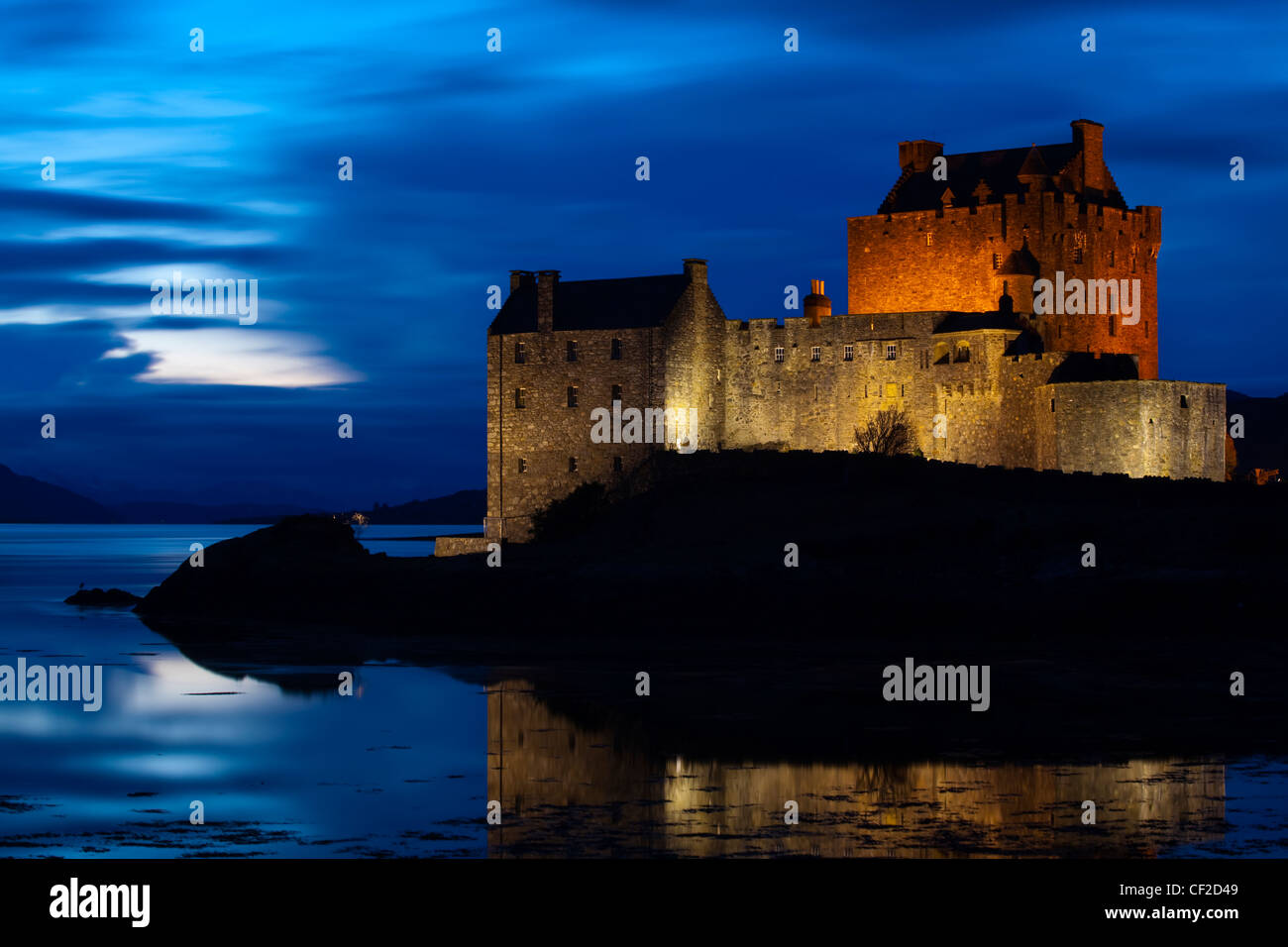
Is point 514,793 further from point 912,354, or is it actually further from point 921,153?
point 921,153

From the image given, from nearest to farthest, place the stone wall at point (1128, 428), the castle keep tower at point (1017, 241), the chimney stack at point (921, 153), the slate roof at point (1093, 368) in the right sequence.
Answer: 1. the stone wall at point (1128, 428)
2. the slate roof at point (1093, 368)
3. the castle keep tower at point (1017, 241)
4. the chimney stack at point (921, 153)

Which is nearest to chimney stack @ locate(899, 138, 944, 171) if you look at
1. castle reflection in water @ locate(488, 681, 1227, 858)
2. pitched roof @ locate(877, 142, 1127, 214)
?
pitched roof @ locate(877, 142, 1127, 214)

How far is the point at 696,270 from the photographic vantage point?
51906 mm

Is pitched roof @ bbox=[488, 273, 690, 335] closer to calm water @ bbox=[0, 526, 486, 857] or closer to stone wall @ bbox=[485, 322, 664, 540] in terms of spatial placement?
stone wall @ bbox=[485, 322, 664, 540]

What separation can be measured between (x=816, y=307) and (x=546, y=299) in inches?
339

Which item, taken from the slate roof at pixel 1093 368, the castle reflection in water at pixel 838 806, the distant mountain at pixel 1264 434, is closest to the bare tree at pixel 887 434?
the slate roof at pixel 1093 368

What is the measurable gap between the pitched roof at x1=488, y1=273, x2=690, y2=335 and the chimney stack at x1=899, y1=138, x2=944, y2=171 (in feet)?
38.8

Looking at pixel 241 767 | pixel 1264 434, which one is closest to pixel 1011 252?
pixel 241 767

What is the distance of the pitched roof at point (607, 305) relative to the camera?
5134 cm

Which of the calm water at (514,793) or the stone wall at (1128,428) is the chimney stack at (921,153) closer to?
the stone wall at (1128,428)

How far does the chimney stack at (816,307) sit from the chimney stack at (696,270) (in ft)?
11.6

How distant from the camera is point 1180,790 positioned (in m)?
18.4
